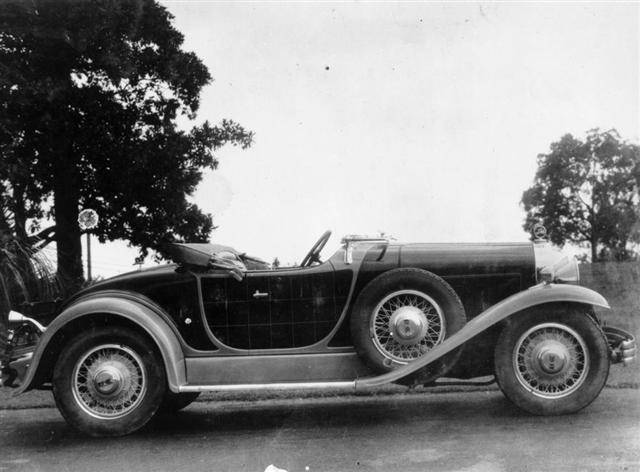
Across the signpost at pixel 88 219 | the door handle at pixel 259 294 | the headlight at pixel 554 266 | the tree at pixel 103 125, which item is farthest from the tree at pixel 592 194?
the door handle at pixel 259 294

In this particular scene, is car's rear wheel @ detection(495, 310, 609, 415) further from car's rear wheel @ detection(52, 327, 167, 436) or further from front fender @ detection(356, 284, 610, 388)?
car's rear wheel @ detection(52, 327, 167, 436)

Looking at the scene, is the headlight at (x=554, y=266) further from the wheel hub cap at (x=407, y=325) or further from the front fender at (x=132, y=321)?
the front fender at (x=132, y=321)

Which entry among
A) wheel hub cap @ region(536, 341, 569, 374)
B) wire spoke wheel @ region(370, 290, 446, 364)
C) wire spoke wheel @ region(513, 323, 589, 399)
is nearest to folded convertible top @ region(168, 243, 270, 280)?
wire spoke wheel @ region(370, 290, 446, 364)

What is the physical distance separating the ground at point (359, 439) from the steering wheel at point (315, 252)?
1.28 metres

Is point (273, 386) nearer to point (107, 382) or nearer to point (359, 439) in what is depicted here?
point (359, 439)

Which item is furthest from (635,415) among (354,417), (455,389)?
(354,417)

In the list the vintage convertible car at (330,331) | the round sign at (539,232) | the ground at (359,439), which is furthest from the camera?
the round sign at (539,232)

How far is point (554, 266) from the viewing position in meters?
5.39

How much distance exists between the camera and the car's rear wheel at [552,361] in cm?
476

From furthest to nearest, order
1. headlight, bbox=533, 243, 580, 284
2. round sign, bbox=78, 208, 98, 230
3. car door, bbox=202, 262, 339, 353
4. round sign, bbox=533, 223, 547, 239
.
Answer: round sign, bbox=78, 208, 98, 230 < round sign, bbox=533, 223, 547, 239 < headlight, bbox=533, 243, 580, 284 < car door, bbox=202, 262, 339, 353

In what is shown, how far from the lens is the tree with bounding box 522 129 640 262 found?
29516mm

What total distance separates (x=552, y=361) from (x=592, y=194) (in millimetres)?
29953

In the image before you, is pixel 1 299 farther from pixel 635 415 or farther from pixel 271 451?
pixel 635 415

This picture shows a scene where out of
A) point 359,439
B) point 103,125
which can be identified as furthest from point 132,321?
point 103,125
